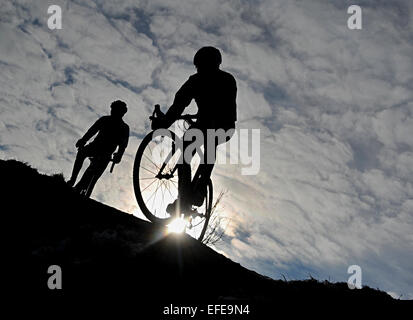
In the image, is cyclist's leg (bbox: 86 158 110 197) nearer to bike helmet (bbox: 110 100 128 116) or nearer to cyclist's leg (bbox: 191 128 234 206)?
bike helmet (bbox: 110 100 128 116)

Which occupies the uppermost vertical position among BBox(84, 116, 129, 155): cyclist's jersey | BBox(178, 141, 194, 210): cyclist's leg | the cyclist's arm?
BBox(84, 116, 129, 155): cyclist's jersey

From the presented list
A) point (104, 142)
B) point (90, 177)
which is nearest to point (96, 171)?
point (90, 177)

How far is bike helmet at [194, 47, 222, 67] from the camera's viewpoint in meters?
4.64

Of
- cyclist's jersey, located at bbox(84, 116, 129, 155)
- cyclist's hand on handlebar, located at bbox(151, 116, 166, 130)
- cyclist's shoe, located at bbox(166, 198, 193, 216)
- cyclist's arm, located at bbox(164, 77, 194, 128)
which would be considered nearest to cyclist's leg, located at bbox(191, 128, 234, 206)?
cyclist's shoe, located at bbox(166, 198, 193, 216)

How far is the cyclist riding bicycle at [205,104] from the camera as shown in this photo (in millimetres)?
4504

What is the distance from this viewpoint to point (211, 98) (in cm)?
451

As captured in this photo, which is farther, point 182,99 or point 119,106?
point 119,106

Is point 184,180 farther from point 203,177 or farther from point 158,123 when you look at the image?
point 158,123

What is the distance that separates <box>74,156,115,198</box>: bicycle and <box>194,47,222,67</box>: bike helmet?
3.85m

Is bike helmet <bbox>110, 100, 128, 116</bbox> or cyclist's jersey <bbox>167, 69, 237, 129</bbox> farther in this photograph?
bike helmet <bbox>110, 100, 128, 116</bbox>

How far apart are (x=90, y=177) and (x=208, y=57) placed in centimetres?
415

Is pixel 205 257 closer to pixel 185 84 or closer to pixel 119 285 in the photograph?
pixel 119 285
